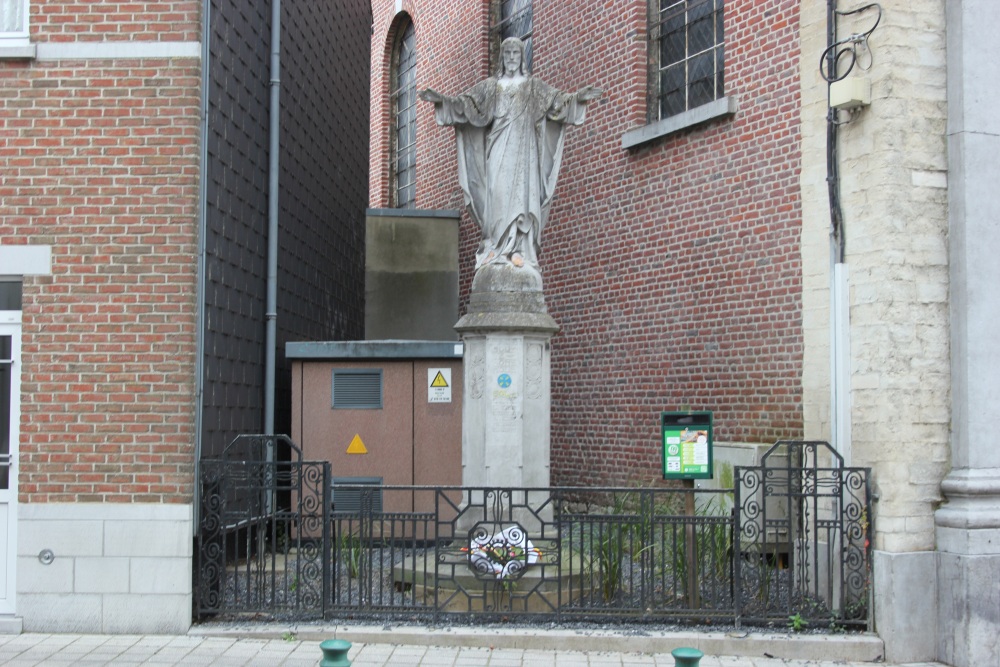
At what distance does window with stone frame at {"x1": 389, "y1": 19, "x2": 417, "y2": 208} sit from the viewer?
67.7 feet

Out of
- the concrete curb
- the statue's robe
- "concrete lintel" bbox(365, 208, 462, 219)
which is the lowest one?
the concrete curb

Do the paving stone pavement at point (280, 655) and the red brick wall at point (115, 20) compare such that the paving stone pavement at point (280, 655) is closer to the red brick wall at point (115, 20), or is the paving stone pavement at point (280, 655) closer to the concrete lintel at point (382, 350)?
the concrete lintel at point (382, 350)

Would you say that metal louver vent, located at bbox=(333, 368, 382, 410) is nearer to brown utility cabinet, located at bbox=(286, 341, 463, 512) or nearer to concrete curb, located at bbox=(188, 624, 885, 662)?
brown utility cabinet, located at bbox=(286, 341, 463, 512)

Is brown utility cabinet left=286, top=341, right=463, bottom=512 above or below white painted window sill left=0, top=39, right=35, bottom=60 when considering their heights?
below

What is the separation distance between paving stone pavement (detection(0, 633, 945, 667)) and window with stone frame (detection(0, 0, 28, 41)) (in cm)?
456

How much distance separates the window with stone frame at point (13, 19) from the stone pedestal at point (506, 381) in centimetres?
406

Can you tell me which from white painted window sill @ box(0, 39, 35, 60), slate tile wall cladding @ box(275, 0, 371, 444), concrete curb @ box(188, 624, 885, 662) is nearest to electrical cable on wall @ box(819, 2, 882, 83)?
concrete curb @ box(188, 624, 885, 662)

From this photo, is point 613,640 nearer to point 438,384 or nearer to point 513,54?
point 438,384

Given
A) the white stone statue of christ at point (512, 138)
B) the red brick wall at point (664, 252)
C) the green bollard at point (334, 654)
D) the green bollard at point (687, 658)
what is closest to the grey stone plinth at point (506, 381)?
the white stone statue of christ at point (512, 138)

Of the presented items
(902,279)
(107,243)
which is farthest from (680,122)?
(107,243)

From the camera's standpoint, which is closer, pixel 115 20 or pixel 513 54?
pixel 115 20

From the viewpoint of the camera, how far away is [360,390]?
1123 centimetres

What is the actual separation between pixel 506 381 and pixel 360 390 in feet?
8.84

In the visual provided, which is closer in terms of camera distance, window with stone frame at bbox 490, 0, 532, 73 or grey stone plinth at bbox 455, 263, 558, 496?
grey stone plinth at bbox 455, 263, 558, 496
